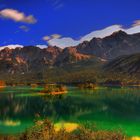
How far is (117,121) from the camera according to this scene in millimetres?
71438

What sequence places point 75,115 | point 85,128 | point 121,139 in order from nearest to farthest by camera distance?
1. point 121,139
2. point 85,128
3. point 75,115

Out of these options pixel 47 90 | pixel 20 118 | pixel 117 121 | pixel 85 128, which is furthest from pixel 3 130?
pixel 47 90

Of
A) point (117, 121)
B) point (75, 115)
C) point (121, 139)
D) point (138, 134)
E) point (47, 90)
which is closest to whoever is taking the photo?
point (121, 139)

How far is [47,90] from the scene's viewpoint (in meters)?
162

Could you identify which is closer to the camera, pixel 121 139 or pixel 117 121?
pixel 121 139

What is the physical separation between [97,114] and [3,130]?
29890 millimetres

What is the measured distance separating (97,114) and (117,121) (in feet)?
36.2

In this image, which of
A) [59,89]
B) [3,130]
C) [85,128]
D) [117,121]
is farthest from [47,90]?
[85,128]

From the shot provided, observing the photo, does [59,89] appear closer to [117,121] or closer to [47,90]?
[47,90]

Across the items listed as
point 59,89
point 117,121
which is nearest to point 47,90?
point 59,89

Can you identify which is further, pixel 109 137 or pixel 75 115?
pixel 75 115

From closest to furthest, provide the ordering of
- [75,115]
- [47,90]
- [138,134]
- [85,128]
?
[85,128] → [138,134] → [75,115] → [47,90]

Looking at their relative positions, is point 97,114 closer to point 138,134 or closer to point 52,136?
point 138,134

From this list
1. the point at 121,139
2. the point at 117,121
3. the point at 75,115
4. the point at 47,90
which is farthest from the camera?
the point at 47,90
